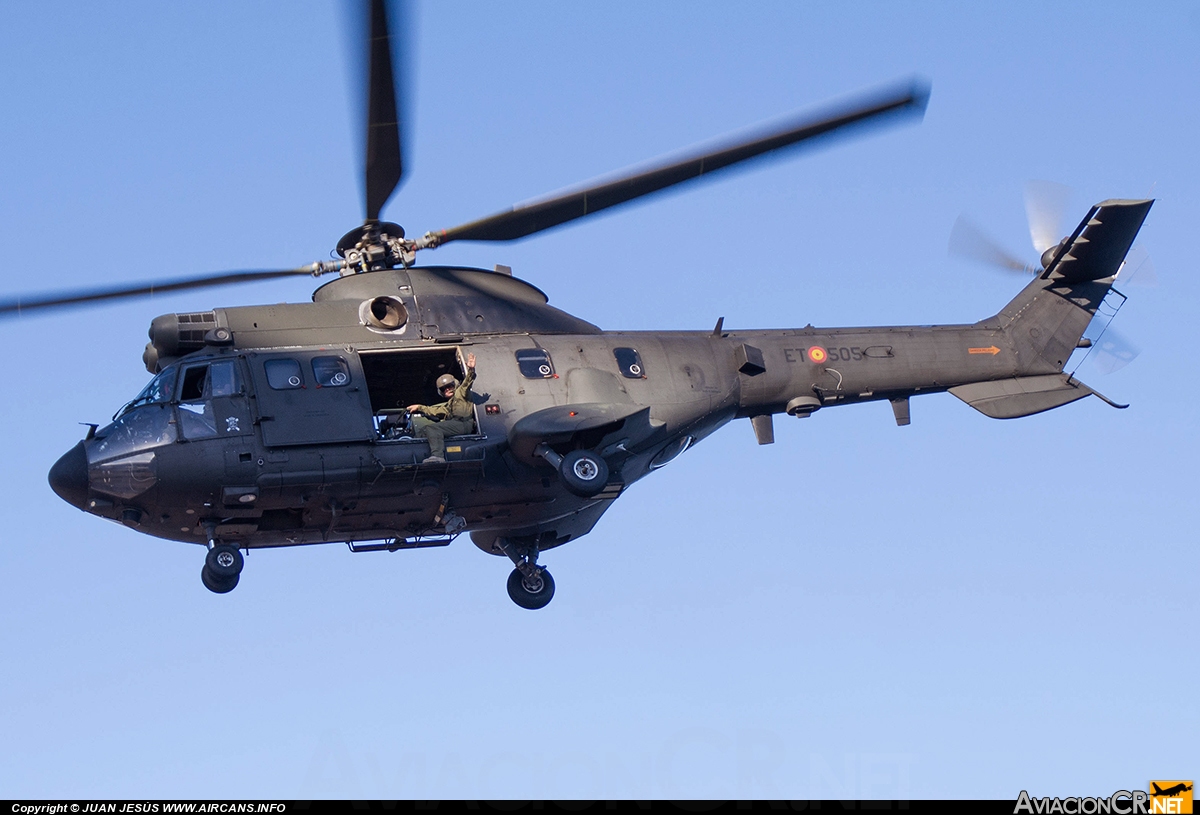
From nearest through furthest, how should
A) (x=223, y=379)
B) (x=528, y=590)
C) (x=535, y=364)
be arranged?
1. (x=223, y=379)
2. (x=535, y=364)
3. (x=528, y=590)

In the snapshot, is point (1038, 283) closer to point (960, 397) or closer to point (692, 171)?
point (960, 397)

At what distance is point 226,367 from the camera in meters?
22.6

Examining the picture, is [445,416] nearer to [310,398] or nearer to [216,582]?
[310,398]

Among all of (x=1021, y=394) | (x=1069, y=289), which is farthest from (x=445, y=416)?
(x=1069, y=289)

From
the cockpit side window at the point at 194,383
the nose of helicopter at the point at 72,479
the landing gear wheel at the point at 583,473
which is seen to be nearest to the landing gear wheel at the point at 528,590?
the landing gear wheel at the point at 583,473

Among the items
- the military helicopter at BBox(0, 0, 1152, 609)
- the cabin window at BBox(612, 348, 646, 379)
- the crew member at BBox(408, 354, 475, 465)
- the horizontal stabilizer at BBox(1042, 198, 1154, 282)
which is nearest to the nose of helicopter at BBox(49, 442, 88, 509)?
the military helicopter at BBox(0, 0, 1152, 609)

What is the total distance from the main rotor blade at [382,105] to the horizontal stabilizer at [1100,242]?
42.7 ft

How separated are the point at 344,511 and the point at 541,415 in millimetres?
3226

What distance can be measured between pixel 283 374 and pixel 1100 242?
1507 centimetres

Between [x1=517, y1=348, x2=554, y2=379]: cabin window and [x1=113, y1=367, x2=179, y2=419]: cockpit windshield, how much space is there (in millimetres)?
5134

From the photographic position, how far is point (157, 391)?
2253 centimetres

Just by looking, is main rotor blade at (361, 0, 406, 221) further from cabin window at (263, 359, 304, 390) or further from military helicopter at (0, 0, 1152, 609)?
cabin window at (263, 359, 304, 390)

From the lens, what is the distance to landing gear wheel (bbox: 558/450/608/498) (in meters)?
22.7

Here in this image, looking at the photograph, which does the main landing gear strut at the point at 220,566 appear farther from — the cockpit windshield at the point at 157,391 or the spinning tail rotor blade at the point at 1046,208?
the spinning tail rotor blade at the point at 1046,208
